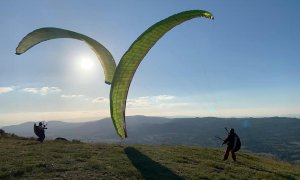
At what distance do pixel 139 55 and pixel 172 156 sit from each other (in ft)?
57.9

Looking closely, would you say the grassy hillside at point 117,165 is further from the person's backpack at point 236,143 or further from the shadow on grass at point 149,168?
the person's backpack at point 236,143

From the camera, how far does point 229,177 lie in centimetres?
2691

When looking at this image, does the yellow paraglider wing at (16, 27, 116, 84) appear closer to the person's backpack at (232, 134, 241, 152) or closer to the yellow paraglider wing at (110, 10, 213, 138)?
the yellow paraglider wing at (110, 10, 213, 138)

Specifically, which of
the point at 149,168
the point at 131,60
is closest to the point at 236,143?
the point at 149,168

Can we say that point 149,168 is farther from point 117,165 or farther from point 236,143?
point 236,143

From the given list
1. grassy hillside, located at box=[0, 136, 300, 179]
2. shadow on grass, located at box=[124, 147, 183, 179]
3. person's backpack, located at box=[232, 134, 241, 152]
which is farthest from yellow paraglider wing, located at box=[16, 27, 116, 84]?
person's backpack, located at box=[232, 134, 241, 152]

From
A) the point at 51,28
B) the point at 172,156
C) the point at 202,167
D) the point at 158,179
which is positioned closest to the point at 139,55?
the point at 51,28

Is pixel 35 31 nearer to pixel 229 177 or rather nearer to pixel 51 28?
pixel 51 28

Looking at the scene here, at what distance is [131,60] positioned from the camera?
54.5 feet

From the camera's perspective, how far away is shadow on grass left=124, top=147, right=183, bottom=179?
2534cm

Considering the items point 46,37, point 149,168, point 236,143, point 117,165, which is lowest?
point 149,168

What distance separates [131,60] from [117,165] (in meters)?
12.1

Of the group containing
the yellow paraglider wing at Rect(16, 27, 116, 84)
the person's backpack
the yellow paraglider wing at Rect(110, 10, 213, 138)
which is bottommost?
the person's backpack

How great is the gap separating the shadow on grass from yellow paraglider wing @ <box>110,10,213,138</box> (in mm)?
9034
